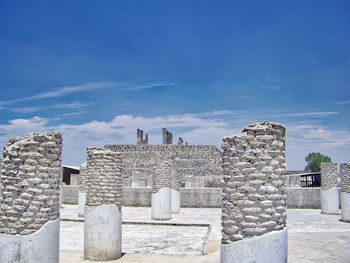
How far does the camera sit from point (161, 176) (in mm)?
13086

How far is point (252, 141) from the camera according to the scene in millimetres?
4168

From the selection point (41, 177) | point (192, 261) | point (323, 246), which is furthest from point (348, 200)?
point (41, 177)

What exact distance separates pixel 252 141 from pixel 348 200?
30.1ft

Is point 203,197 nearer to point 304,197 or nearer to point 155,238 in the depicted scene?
point 304,197

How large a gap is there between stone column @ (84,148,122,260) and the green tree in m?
50.8

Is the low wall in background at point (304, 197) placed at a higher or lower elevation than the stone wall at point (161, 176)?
lower

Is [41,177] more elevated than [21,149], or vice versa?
[21,149]

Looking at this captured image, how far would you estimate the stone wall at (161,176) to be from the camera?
13.0 m

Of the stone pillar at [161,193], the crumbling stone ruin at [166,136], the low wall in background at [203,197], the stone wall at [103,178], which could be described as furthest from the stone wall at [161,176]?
the crumbling stone ruin at [166,136]

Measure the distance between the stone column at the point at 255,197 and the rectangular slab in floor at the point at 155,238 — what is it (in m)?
3.57

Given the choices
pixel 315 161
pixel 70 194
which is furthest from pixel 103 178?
pixel 315 161

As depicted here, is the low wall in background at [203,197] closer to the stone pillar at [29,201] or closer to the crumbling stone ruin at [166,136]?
the stone pillar at [29,201]

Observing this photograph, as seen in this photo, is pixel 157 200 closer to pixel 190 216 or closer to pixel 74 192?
pixel 190 216

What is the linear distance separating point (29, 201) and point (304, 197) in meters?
14.4
